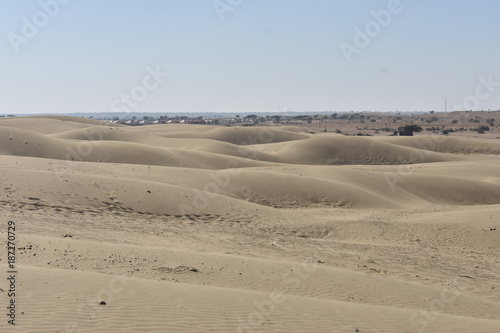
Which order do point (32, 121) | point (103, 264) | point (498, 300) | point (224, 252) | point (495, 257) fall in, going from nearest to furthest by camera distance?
1. point (103, 264)
2. point (498, 300)
3. point (224, 252)
4. point (495, 257)
5. point (32, 121)

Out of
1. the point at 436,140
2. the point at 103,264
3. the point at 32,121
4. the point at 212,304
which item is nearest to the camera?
the point at 212,304

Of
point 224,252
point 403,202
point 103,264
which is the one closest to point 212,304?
point 103,264

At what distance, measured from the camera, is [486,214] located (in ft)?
67.2

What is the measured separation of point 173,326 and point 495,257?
1260cm

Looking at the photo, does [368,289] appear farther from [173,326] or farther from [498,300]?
[173,326]

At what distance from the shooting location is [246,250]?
15.2 metres
